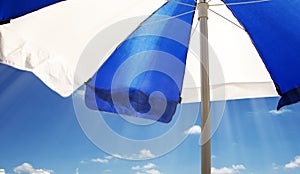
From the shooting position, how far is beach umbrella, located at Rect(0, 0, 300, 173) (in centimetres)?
157

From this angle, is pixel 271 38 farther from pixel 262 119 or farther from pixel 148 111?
pixel 262 119

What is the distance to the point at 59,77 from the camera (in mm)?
1686

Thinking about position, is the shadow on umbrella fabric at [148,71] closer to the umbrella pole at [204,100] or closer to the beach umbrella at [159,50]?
the beach umbrella at [159,50]

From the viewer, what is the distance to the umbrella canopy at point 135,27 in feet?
5.04

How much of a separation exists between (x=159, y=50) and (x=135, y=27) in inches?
10.4

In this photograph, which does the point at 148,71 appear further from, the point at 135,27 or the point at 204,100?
the point at 204,100

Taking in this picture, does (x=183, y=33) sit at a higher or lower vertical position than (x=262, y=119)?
lower

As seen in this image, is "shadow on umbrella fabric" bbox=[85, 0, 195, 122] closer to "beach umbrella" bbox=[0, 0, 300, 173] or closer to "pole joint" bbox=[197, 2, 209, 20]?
"beach umbrella" bbox=[0, 0, 300, 173]

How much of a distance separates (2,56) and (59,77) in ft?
1.07

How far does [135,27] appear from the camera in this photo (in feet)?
6.50

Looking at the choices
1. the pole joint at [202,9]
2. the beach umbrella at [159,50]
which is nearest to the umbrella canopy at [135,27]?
the beach umbrella at [159,50]

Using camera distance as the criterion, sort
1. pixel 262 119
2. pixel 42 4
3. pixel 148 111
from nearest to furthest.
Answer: pixel 42 4 → pixel 148 111 → pixel 262 119

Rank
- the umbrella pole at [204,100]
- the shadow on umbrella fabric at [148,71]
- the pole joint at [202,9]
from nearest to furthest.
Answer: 1. the umbrella pole at [204,100]
2. the pole joint at [202,9]
3. the shadow on umbrella fabric at [148,71]

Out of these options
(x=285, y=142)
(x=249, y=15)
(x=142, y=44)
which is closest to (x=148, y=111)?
(x=142, y=44)
